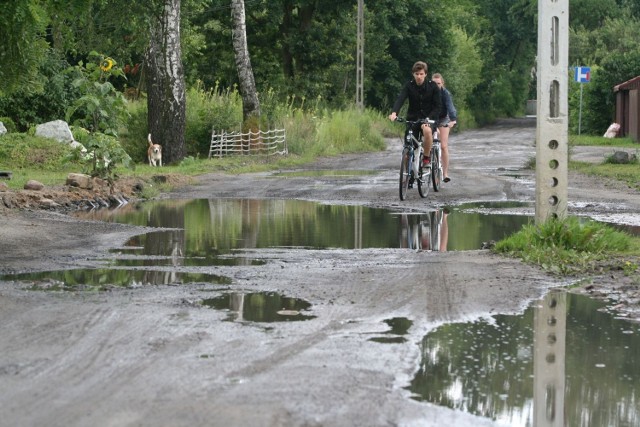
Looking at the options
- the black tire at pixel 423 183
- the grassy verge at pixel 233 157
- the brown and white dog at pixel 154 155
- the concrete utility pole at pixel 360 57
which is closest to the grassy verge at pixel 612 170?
the black tire at pixel 423 183

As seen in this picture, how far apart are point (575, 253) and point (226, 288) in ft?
11.0

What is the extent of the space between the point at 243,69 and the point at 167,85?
6336 mm

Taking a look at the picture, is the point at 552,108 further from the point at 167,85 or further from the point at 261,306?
the point at 167,85

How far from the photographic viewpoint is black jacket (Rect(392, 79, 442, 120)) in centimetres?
1791

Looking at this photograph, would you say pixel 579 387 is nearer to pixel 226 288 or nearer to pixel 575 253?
pixel 226 288

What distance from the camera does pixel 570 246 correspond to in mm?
10773

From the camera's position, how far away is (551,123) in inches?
442

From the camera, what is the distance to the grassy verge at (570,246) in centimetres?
1012

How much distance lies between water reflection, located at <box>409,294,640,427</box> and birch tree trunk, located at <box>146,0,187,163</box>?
22.6 meters

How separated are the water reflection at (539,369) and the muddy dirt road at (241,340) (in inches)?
6.5

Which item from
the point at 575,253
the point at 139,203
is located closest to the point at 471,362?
the point at 575,253

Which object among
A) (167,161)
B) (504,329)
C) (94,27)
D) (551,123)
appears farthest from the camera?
(94,27)

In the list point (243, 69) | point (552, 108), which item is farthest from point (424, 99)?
point (243, 69)

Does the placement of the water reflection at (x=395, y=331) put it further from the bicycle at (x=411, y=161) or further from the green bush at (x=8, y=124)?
the green bush at (x=8, y=124)
